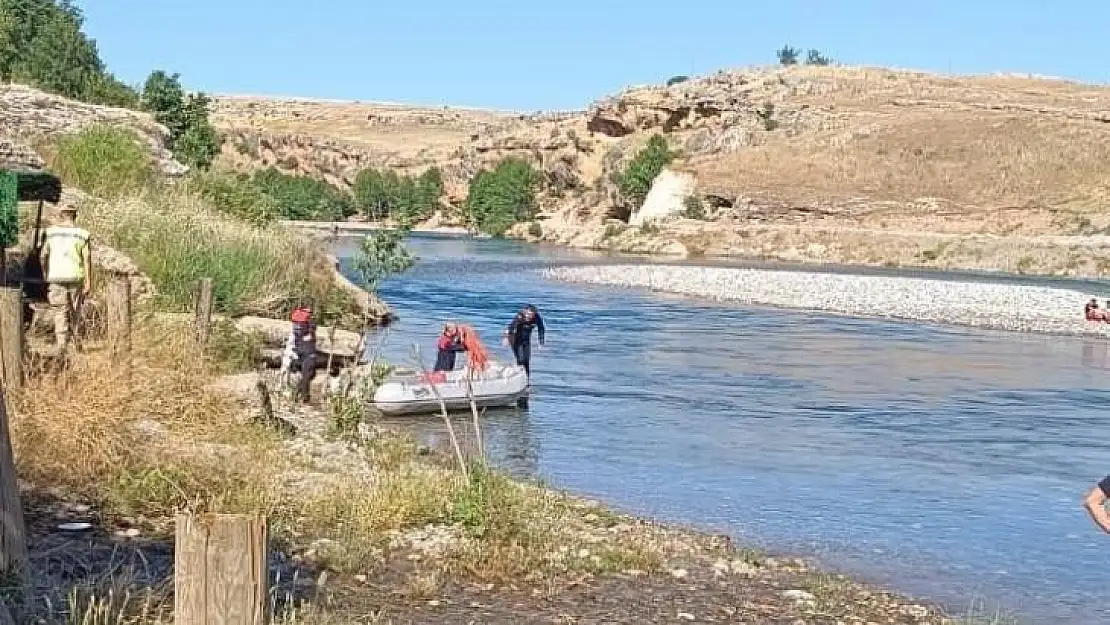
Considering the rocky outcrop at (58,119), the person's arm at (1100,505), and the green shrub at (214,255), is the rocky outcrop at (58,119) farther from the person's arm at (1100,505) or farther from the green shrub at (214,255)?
the person's arm at (1100,505)

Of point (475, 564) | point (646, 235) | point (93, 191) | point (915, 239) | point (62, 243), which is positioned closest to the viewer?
point (475, 564)

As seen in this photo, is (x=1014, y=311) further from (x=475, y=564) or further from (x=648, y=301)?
(x=475, y=564)

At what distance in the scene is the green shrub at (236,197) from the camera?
99.7 ft

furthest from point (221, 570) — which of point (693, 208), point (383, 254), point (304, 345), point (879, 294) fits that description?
point (693, 208)

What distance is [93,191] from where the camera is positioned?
82.2ft

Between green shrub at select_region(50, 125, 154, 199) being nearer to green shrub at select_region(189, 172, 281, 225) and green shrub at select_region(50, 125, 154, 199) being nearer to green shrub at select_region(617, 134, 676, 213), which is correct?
green shrub at select_region(189, 172, 281, 225)

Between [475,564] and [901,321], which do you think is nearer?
[475,564]

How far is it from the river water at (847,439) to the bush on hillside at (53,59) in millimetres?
11600

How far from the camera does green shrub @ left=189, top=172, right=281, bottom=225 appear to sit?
99.7 feet

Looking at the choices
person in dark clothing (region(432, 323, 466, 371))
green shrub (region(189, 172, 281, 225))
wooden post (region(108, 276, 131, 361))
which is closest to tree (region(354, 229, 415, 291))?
person in dark clothing (region(432, 323, 466, 371))

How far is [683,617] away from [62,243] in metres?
8.00

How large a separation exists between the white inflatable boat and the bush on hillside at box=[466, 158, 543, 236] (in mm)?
94697

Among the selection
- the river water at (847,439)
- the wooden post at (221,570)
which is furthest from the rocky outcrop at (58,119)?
the wooden post at (221,570)

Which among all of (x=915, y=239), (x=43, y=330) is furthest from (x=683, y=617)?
(x=915, y=239)
